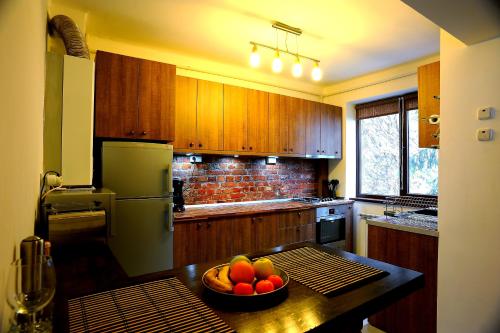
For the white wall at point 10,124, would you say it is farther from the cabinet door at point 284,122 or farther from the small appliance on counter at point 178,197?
the cabinet door at point 284,122

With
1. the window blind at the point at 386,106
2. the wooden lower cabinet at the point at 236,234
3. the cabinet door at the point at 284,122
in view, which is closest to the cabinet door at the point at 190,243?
the wooden lower cabinet at the point at 236,234

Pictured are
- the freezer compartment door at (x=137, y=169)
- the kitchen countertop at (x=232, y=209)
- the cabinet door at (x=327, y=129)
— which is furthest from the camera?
the cabinet door at (x=327, y=129)

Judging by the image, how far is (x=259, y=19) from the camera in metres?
2.51

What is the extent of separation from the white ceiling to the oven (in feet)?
6.38

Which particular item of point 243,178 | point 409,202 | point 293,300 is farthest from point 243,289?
point 409,202

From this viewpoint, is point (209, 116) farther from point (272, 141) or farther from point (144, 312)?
point (144, 312)

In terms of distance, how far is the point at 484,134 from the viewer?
187 cm

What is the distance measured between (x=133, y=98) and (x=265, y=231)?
6.44 ft

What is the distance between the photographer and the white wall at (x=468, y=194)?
72.5 inches

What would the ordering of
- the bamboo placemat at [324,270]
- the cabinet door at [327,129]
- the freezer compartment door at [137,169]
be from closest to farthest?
the bamboo placemat at [324,270]
the freezer compartment door at [137,169]
the cabinet door at [327,129]

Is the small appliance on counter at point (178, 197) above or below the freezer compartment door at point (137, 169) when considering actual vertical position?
below

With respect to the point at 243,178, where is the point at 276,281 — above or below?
below

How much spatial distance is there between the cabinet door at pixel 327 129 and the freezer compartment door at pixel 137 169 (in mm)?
2403

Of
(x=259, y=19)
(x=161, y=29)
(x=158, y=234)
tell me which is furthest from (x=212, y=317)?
(x=161, y=29)
